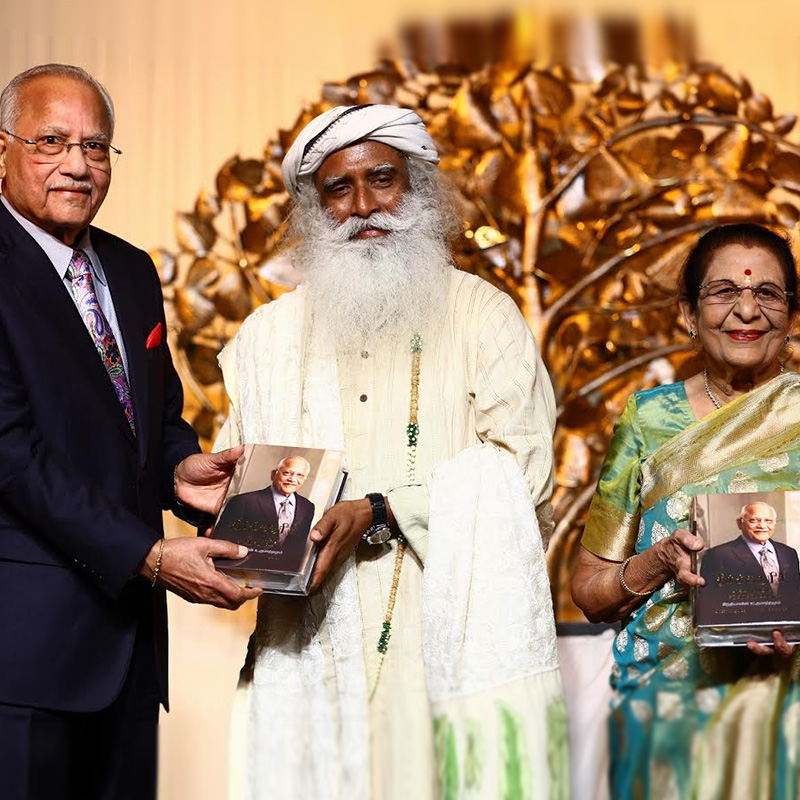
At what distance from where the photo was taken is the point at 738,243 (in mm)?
2938

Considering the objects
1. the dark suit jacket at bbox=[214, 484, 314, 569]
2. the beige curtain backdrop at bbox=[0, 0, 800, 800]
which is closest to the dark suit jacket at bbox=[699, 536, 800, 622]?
the dark suit jacket at bbox=[214, 484, 314, 569]

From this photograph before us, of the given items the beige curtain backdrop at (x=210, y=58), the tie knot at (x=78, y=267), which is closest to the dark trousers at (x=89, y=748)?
the tie knot at (x=78, y=267)

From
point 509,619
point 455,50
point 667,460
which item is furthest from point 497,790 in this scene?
point 455,50

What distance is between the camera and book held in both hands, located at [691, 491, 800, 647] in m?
2.45

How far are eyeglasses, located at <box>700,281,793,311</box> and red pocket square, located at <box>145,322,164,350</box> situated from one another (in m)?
1.18

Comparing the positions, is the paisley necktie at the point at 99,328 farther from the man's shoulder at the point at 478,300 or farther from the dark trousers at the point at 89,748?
the man's shoulder at the point at 478,300

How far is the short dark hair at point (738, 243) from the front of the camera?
292cm

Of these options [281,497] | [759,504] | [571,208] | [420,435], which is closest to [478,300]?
[420,435]

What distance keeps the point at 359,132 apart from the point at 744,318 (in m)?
0.90

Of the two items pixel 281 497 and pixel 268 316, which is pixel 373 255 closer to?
pixel 268 316

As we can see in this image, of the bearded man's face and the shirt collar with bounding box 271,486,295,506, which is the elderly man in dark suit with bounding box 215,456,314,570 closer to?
the shirt collar with bounding box 271,486,295,506

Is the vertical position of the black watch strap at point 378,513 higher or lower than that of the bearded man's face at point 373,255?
lower

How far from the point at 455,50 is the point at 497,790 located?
309cm

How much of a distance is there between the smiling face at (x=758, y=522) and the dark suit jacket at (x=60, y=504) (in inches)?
44.0
